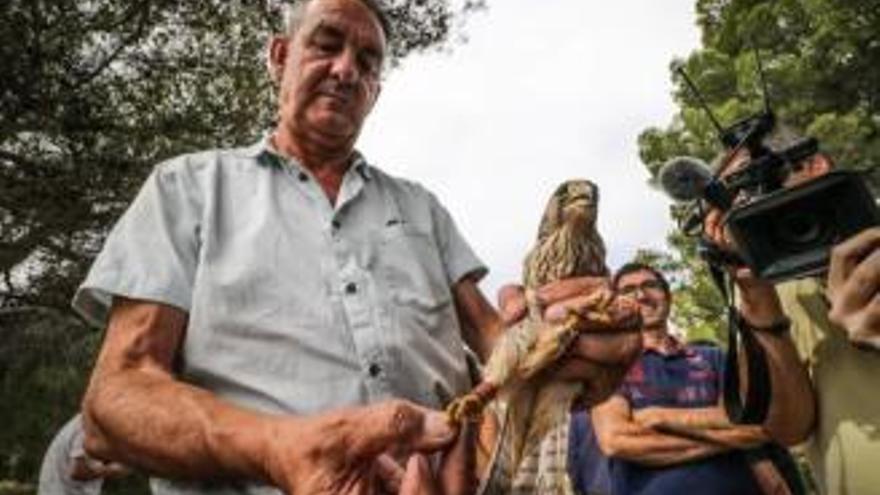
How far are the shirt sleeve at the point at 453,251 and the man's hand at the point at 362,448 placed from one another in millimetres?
659

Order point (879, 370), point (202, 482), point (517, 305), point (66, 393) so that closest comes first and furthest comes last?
1. point (517, 305)
2. point (202, 482)
3. point (879, 370)
4. point (66, 393)

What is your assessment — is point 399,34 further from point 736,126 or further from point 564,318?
point 564,318

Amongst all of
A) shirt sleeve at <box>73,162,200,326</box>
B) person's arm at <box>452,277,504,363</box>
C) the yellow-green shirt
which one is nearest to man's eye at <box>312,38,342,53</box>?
shirt sleeve at <box>73,162,200,326</box>

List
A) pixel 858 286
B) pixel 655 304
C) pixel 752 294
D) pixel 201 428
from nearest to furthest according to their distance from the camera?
pixel 201 428 < pixel 858 286 < pixel 752 294 < pixel 655 304

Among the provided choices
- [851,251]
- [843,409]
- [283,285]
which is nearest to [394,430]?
[283,285]

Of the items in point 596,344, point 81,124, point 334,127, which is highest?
point 81,124

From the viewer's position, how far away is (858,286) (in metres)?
2.76

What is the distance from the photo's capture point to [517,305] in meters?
1.43

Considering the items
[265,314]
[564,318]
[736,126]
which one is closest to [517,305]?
[564,318]

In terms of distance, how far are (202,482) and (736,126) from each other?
1.77m

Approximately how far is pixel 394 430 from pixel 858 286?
1.84 metres

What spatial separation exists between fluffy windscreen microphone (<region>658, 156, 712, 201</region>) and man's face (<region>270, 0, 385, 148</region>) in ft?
2.93

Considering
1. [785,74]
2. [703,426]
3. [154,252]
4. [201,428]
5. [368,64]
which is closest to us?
[201,428]

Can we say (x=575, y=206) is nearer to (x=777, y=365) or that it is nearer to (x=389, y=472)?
(x=389, y=472)
